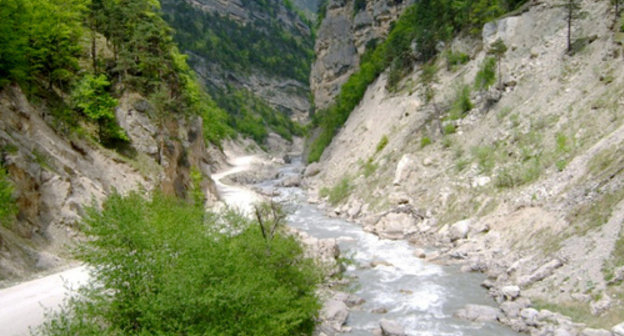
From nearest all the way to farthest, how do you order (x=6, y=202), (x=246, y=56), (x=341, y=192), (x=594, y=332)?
1. (x=594, y=332)
2. (x=6, y=202)
3. (x=341, y=192)
4. (x=246, y=56)

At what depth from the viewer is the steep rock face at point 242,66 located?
12825 centimetres

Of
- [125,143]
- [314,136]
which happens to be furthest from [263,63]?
[125,143]

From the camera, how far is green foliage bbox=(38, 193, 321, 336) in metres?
10.8

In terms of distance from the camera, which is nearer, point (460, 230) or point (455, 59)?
point (460, 230)

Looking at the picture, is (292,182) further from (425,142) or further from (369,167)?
(425,142)

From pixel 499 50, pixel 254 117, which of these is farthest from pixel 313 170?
pixel 254 117

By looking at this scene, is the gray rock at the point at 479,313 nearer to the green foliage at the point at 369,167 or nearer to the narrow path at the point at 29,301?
the narrow path at the point at 29,301

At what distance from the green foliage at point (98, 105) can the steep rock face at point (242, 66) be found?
93548mm

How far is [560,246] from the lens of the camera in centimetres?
1752

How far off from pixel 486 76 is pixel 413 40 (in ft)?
61.4

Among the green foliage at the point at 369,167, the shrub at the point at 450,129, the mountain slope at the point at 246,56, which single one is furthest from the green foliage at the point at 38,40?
the mountain slope at the point at 246,56

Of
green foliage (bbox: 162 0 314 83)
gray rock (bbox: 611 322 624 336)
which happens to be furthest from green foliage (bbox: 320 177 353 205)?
green foliage (bbox: 162 0 314 83)

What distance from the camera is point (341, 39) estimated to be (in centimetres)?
7850

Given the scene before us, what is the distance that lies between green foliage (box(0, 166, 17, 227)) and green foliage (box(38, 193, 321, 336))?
14.2ft
